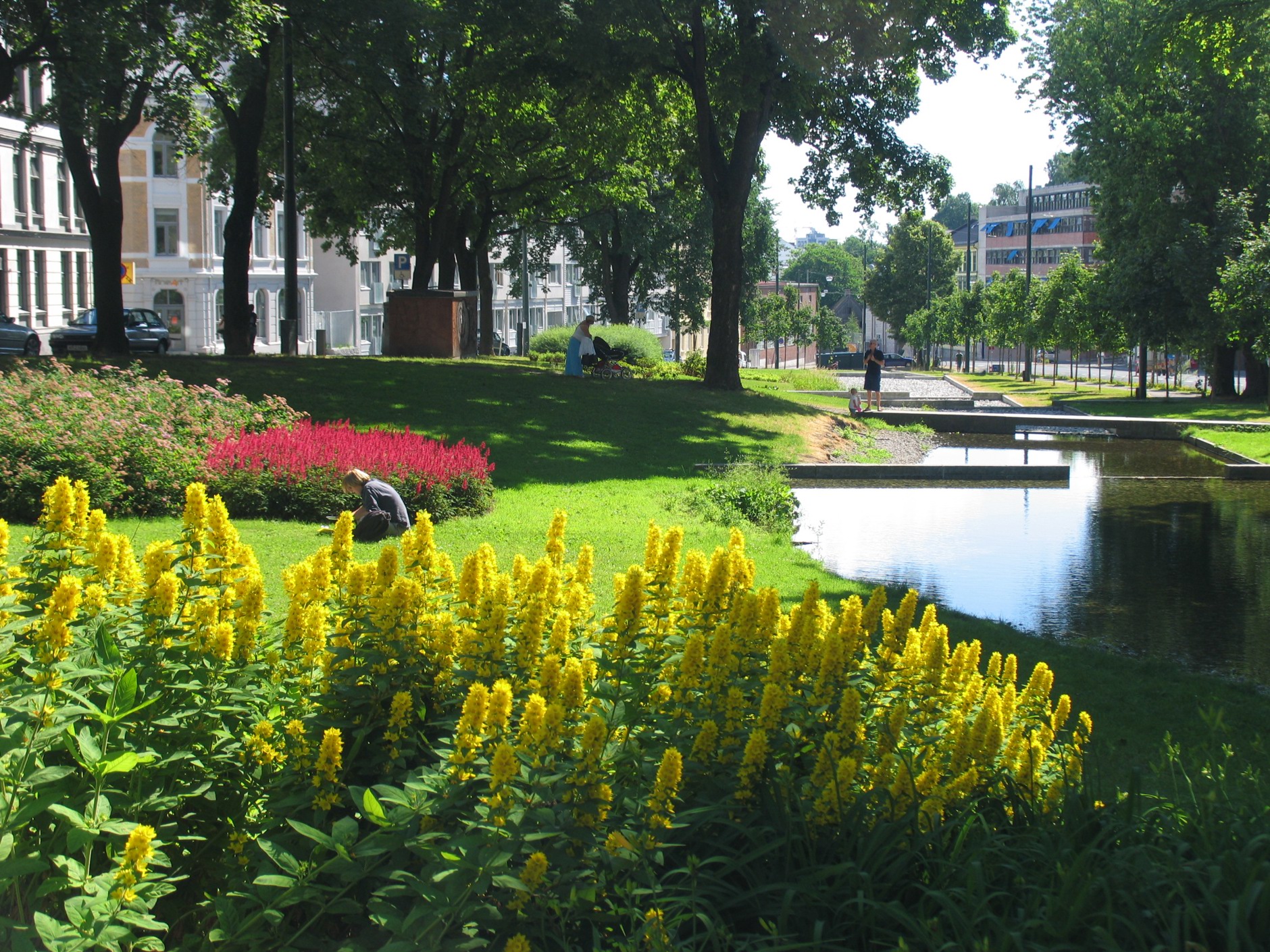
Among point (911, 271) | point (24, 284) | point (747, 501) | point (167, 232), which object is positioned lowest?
point (747, 501)

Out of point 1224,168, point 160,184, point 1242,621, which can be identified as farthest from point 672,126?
point 160,184

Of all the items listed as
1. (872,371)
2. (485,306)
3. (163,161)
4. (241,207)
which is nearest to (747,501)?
(872,371)

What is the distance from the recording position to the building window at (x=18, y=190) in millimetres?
48156

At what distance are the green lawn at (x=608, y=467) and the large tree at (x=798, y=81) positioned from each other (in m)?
4.30

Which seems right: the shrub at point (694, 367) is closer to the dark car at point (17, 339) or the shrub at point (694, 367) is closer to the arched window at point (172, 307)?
the dark car at point (17, 339)

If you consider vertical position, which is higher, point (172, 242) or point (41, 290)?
point (172, 242)

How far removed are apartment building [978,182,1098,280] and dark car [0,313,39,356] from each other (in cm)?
9530

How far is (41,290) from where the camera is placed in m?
49.8

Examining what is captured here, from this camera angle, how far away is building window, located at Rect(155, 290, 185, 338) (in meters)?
56.9

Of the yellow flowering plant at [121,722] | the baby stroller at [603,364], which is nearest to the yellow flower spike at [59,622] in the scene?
the yellow flowering plant at [121,722]

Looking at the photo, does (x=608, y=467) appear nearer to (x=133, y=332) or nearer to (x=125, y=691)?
(x=125, y=691)

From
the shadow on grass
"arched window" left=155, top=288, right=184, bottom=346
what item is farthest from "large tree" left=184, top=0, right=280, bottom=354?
"arched window" left=155, top=288, right=184, bottom=346

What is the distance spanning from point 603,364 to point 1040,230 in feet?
336

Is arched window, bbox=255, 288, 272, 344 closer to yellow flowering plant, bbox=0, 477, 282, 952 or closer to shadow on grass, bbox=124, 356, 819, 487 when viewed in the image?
shadow on grass, bbox=124, 356, 819, 487
